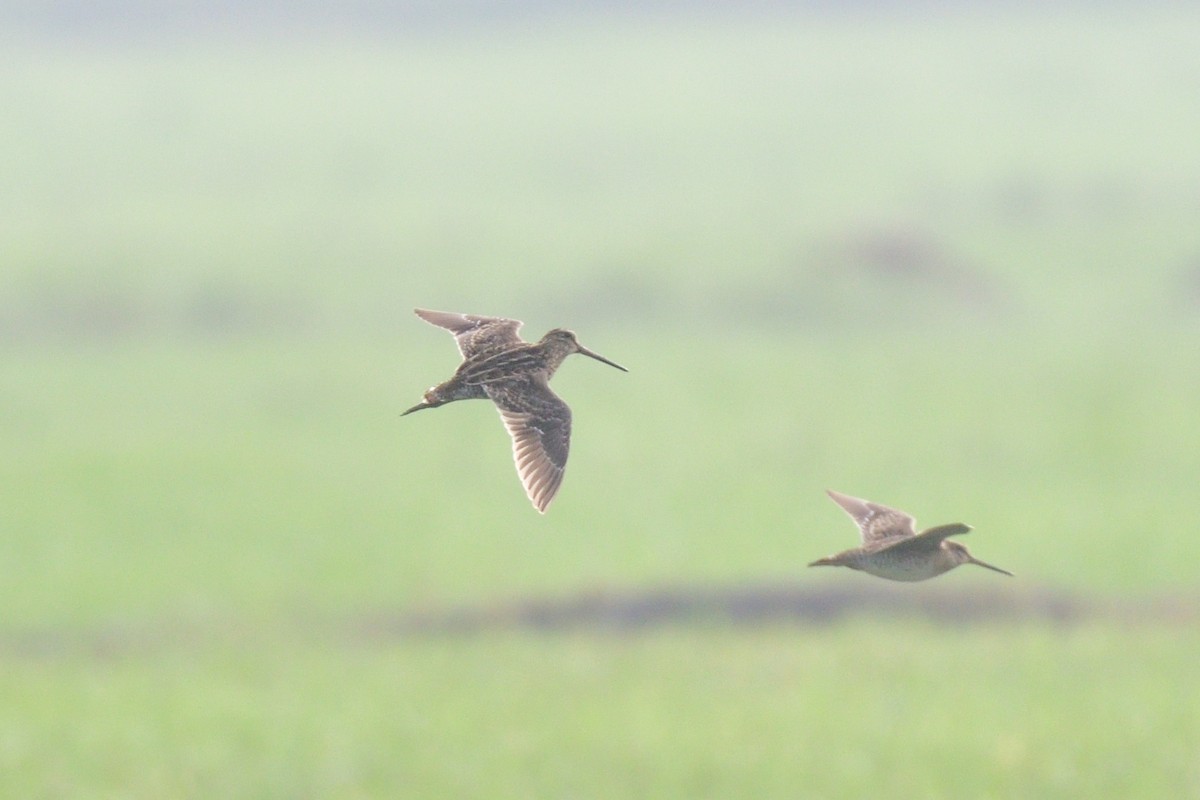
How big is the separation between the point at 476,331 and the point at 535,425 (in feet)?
1.69

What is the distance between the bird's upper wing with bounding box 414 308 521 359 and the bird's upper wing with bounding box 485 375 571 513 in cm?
20

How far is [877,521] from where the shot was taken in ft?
19.5

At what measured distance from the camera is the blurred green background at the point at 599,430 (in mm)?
20000

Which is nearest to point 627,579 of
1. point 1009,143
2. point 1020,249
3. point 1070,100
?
point 1020,249

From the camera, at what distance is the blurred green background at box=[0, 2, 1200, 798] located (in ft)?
65.6

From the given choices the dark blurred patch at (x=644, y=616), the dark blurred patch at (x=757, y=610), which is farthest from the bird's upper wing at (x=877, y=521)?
the dark blurred patch at (x=757, y=610)

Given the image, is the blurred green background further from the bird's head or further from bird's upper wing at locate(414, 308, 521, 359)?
the bird's head

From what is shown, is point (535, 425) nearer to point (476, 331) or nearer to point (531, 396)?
point (531, 396)

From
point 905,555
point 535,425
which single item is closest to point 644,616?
point 535,425

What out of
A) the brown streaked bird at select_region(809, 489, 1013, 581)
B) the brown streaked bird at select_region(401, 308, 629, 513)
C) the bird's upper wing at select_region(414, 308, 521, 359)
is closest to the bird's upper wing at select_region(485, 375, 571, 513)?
the brown streaked bird at select_region(401, 308, 629, 513)

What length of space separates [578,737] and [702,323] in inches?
821

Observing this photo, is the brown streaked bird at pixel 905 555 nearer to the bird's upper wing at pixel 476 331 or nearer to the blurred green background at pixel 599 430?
the bird's upper wing at pixel 476 331

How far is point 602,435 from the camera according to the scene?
1267 inches

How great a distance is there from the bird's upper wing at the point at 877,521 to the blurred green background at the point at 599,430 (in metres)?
12.5
